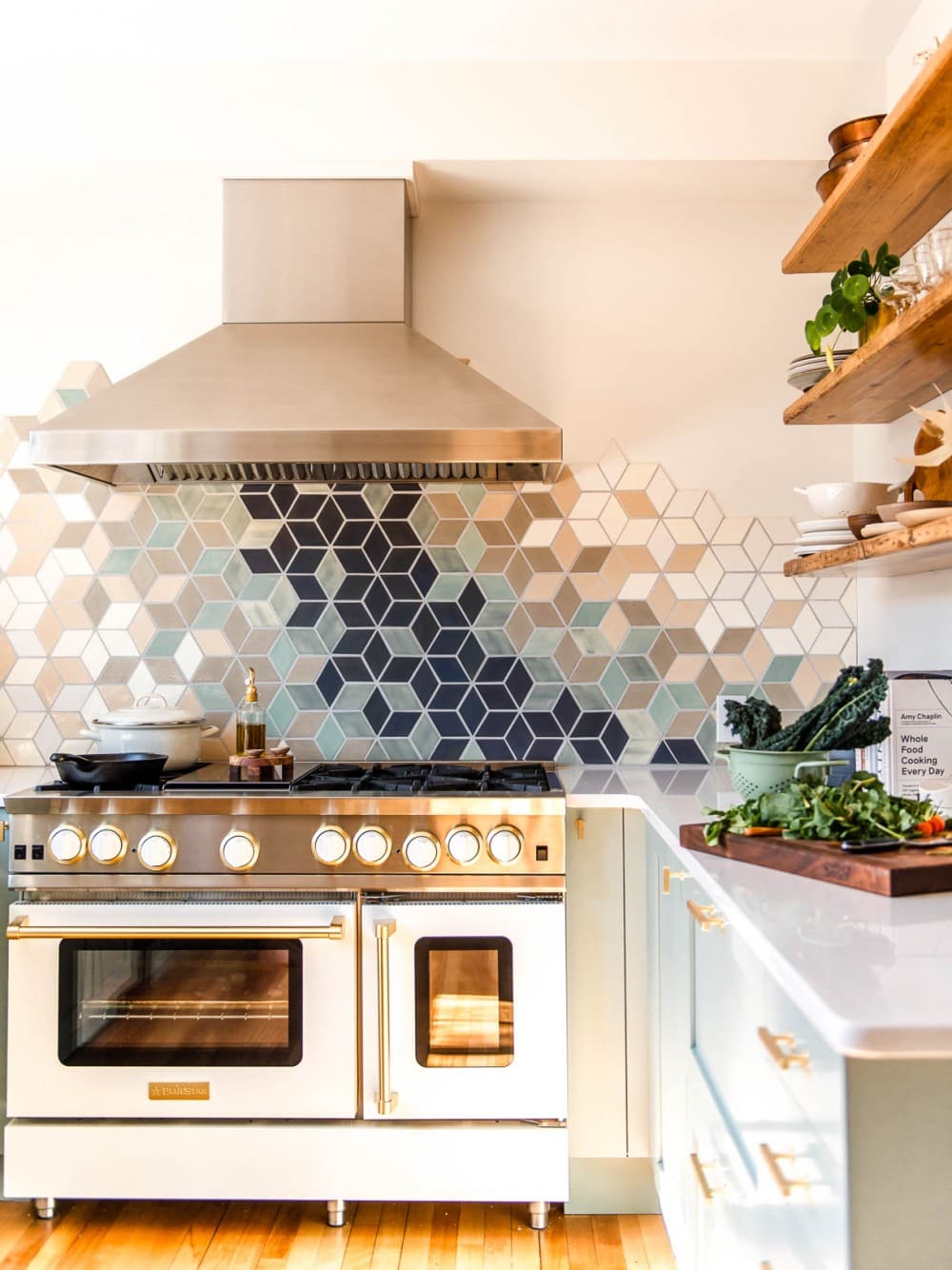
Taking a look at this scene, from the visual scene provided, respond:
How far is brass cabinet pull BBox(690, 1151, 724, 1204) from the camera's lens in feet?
4.66

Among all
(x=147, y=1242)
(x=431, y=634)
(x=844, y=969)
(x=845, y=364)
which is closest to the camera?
(x=844, y=969)

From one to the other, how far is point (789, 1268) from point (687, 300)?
2327 millimetres

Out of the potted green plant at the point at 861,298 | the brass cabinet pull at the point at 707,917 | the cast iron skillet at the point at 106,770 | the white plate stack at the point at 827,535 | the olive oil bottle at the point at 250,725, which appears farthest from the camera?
the olive oil bottle at the point at 250,725

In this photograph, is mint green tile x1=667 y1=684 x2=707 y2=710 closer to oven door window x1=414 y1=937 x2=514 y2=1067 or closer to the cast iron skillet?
oven door window x1=414 y1=937 x2=514 y2=1067

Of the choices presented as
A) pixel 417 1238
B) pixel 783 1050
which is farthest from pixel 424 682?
pixel 783 1050

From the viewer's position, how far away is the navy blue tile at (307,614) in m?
2.74

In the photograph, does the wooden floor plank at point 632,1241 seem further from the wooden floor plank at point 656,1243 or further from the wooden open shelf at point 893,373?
the wooden open shelf at point 893,373

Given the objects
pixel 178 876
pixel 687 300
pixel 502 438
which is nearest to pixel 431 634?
pixel 502 438

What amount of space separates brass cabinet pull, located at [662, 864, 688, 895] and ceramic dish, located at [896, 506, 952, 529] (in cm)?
70

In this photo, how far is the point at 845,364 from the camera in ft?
6.13

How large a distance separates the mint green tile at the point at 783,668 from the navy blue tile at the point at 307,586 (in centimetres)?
125

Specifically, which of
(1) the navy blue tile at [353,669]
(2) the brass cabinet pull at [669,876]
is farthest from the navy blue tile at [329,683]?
(2) the brass cabinet pull at [669,876]

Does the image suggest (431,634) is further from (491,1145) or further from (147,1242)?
(147,1242)

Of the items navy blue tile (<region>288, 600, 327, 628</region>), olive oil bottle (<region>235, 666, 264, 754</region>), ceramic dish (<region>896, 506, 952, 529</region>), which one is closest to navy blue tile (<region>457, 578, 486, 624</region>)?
navy blue tile (<region>288, 600, 327, 628</region>)
